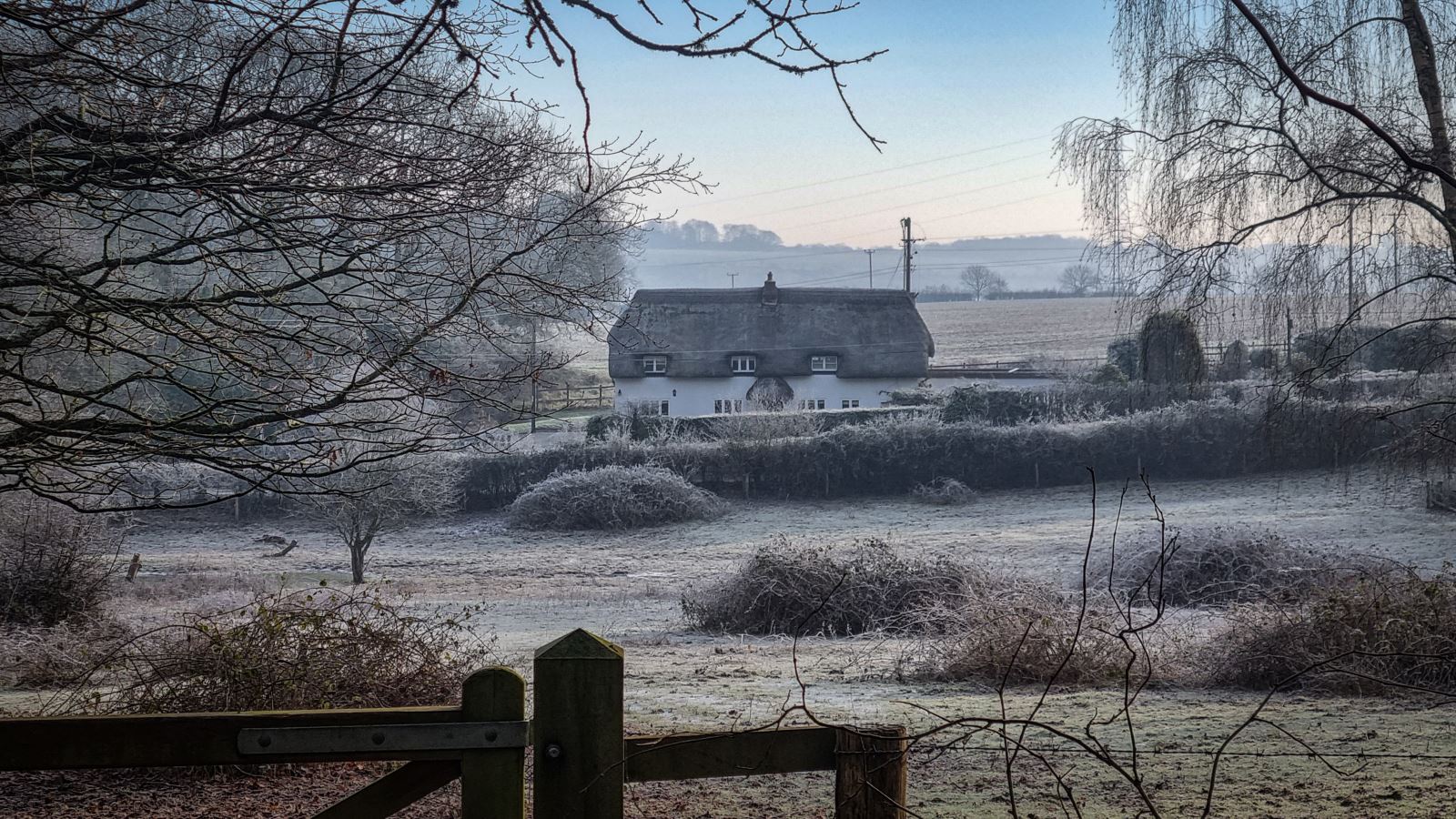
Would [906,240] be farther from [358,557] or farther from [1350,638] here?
[1350,638]

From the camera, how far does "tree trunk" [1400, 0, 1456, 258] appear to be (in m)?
8.80

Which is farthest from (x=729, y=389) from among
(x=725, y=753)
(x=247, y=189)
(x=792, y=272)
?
(x=792, y=272)

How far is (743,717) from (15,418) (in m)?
4.37

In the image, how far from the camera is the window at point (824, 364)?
49.5 metres

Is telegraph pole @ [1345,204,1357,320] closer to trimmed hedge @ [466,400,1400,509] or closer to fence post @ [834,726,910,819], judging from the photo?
fence post @ [834,726,910,819]

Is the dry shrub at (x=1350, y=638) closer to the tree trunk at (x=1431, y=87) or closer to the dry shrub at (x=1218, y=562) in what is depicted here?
the tree trunk at (x=1431, y=87)

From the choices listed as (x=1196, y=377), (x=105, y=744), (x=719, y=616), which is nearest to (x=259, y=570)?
(x=719, y=616)

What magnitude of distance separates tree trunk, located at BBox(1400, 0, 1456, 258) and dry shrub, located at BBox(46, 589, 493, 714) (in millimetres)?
8407

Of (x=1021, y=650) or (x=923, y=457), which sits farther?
(x=923, y=457)

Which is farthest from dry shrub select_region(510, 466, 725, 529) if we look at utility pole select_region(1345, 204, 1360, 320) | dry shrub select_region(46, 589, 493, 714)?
dry shrub select_region(46, 589, 493, 714)

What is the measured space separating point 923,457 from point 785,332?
1855 centimetres

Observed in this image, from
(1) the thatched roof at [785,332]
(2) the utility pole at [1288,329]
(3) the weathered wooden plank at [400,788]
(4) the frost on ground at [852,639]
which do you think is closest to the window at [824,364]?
(1) the thatched roof at [785,332]

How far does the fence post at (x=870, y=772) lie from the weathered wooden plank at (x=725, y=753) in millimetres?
68

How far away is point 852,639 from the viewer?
13.5 m
